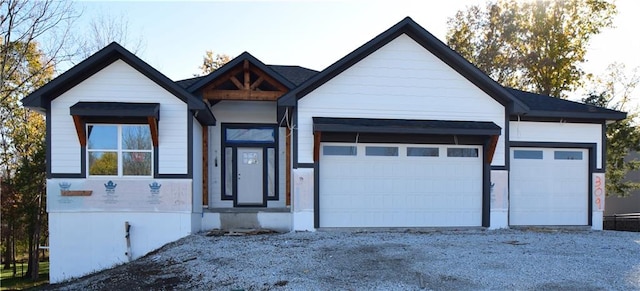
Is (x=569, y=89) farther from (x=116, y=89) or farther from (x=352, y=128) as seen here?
(x=116, y=89)

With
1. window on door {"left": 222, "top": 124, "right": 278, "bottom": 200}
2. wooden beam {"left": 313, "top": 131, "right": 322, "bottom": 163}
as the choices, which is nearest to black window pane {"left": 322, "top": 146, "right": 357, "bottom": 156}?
wooden beam {"left": 313, "top": 131, "right": 322, "bottom": 163}

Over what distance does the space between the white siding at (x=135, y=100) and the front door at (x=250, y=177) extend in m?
2.66

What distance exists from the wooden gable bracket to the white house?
4 cm

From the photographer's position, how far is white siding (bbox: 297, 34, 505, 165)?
11.1m

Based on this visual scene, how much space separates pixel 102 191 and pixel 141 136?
1.57 meters

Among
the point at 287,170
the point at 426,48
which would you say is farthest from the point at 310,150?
the point at 426,48

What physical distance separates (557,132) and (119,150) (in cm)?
1147

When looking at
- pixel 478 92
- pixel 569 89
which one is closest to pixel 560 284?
pixel 478 92

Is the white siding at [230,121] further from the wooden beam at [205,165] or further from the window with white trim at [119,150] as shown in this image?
the window with white trim at [119,150]

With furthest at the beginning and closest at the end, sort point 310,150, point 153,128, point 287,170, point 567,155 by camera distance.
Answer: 1. point 287,170
2. point 567,155
3. point 310,150
4. point 153,128

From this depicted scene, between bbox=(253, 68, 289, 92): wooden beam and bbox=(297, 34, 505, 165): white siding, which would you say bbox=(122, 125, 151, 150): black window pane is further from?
bbox=(297, 34, 505, 165): white siding

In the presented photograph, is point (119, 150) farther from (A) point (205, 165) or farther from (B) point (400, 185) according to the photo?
(B) point (400, 185)

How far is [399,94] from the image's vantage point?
11375 mm

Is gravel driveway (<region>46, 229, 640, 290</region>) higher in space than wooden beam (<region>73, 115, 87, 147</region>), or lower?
lower
